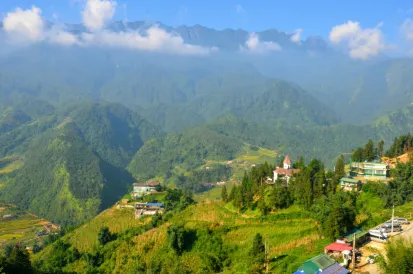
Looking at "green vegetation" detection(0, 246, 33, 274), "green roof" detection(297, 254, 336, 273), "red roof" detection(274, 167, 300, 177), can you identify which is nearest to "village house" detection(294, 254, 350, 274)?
"green roof" detection(297, 254, 336, 273)

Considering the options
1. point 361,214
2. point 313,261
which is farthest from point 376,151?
point 313,261

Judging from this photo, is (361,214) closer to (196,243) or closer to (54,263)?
(196,243)

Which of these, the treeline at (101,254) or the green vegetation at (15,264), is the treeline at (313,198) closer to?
the treeline at (101,254)

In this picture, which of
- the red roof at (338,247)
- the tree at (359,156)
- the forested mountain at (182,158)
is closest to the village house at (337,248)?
the red roof at (338,247)

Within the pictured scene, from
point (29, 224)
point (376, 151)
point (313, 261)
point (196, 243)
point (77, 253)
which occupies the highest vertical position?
point (376, 151)

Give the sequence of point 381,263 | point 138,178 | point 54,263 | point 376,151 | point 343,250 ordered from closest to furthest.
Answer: point 381,263 < point 343,250 < point 54,263 < point 376,151 < point 138,178

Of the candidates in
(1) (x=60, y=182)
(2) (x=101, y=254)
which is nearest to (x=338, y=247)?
(2) (x=101, y=254)

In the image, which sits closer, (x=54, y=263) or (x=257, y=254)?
(x=257, y=254)
